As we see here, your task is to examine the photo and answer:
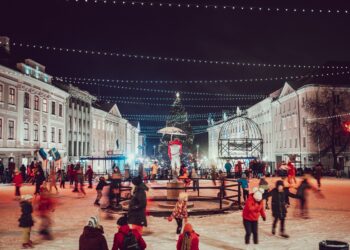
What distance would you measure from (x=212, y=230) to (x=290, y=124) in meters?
57.0

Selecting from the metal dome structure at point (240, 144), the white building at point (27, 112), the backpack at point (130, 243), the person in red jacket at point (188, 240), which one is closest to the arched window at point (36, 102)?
the white building at point (27, 112)

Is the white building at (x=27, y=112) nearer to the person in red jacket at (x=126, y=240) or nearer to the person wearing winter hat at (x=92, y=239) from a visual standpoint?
the person in red jacket at (x=126, y=240)

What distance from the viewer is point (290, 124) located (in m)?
66.4

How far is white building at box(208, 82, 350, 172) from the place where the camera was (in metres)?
58.3

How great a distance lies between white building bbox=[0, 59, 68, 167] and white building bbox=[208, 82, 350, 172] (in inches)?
844

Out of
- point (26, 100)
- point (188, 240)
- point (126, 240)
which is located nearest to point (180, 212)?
point (188, 240)

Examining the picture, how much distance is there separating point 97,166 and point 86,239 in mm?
60696

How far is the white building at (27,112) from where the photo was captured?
38.8m

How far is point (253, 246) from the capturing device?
9.83m

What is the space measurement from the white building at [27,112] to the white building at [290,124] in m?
21.4

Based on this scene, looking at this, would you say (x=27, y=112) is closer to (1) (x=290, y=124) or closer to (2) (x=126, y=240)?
(2) (x=126, y=240)

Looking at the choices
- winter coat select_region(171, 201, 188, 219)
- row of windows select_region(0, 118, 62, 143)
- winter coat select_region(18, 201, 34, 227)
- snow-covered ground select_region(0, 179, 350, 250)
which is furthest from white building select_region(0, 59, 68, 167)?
winter coat select_region(171, 201, 188, 219)

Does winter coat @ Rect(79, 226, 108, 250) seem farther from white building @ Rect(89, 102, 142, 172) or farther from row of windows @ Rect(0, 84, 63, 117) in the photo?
white building @ Rect(89, 102, 142, 172)

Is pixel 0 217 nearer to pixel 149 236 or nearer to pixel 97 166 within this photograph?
pixel 149 236
